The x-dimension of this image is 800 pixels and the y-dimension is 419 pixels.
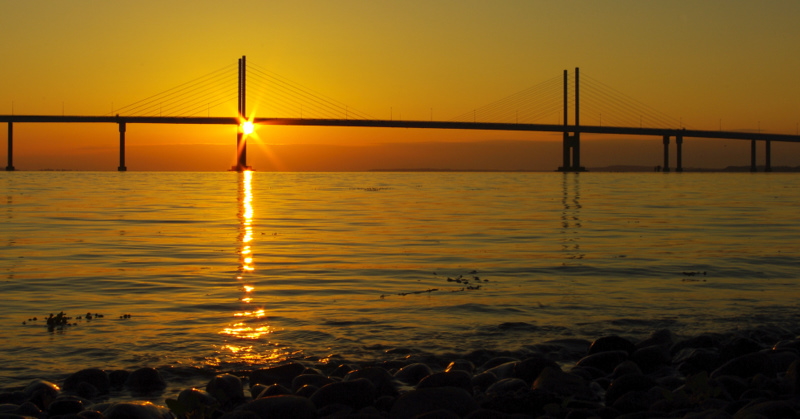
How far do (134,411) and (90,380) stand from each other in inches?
35.4

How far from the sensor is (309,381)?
4324 millimetres

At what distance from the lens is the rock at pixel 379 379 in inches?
168

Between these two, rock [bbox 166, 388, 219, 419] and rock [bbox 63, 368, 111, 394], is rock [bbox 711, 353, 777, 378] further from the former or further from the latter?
rock [bbox 63, 368, 111, 394]

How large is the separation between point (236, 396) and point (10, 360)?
1752 millimetres

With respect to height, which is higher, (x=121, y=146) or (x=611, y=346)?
(x=121, y=146)

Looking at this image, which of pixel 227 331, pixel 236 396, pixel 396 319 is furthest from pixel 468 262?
pixel 236 396

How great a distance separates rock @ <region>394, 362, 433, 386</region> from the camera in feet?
15.1

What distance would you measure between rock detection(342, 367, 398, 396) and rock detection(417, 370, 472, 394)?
178mm

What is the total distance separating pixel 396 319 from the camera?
21.1 ft

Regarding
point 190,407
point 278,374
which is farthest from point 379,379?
point 190,407

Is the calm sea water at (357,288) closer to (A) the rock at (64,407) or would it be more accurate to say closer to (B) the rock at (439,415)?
(A) the rock at (64,407)

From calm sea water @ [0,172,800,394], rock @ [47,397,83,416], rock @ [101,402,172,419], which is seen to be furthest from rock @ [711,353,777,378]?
rock @ [47,397,83,416]

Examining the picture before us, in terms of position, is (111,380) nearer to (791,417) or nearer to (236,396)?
(236,396)

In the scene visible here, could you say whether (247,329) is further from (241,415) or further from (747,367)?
(747,367)
